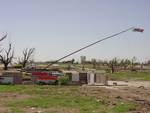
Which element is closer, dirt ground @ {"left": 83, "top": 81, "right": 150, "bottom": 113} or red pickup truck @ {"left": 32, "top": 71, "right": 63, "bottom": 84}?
dirt ground @ {"left": 83, "top": 81, "right": 150, "bottom": 113}

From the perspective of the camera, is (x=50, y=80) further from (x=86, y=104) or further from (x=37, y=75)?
(x=86, y=104)

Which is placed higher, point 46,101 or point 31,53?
point 31,53

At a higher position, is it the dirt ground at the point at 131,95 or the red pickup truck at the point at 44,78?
the red pickup truck at the point at 44,78

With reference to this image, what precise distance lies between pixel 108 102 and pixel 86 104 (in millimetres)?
1819

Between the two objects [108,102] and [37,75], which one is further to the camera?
[37,75]

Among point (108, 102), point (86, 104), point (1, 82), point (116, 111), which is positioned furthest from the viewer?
point (1, 82)

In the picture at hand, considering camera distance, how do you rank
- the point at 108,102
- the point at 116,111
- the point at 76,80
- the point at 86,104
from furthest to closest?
1. the point at 76,80
2. the point at 108,102
3. the point at 86,104
4. the point at 116,111

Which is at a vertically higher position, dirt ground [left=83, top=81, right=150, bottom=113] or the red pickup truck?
the red pickup truck

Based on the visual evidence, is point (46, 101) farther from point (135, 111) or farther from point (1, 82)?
point (1, 82)

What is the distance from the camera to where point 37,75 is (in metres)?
35.2

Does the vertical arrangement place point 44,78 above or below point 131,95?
above

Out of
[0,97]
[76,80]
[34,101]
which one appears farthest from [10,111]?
[76,80]

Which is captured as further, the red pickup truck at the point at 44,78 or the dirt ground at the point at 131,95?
the red pickup truck at the point at 44,78

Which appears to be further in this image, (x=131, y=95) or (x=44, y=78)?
(x=44, y=78)
